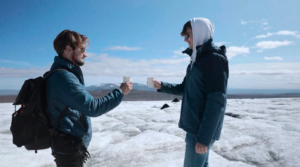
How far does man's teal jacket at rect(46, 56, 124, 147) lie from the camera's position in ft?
4.96

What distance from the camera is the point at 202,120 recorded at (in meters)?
1.60

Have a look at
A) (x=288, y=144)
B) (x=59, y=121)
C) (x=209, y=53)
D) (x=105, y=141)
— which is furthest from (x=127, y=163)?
(x=288, y=144)

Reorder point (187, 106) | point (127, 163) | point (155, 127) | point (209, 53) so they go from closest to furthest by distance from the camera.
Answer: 1. point (209, 53)
2. point (187, 106)
3. point (127, 163)
4. point (155, 127)

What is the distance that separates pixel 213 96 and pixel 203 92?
162mm

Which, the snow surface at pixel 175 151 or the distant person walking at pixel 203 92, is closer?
Result: the distant person walking at pixel 203 92

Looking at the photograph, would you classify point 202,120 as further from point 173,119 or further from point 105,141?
point 173,119

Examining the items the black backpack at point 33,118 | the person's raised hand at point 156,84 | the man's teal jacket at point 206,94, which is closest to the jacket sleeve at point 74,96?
the black backpack at point 33,118

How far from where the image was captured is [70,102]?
4.99 ft

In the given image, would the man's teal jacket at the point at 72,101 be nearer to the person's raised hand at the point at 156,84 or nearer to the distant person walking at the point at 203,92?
the distant person walking at the point at 203,92

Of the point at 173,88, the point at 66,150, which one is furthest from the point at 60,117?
the point at 173,88

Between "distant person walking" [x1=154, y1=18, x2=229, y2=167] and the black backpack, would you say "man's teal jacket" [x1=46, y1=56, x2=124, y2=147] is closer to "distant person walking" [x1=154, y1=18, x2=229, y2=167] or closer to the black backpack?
the black backpack

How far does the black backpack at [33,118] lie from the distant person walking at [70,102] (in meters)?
0.05

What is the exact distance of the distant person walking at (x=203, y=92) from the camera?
61.3 inches

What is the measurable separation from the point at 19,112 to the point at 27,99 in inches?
6.3
